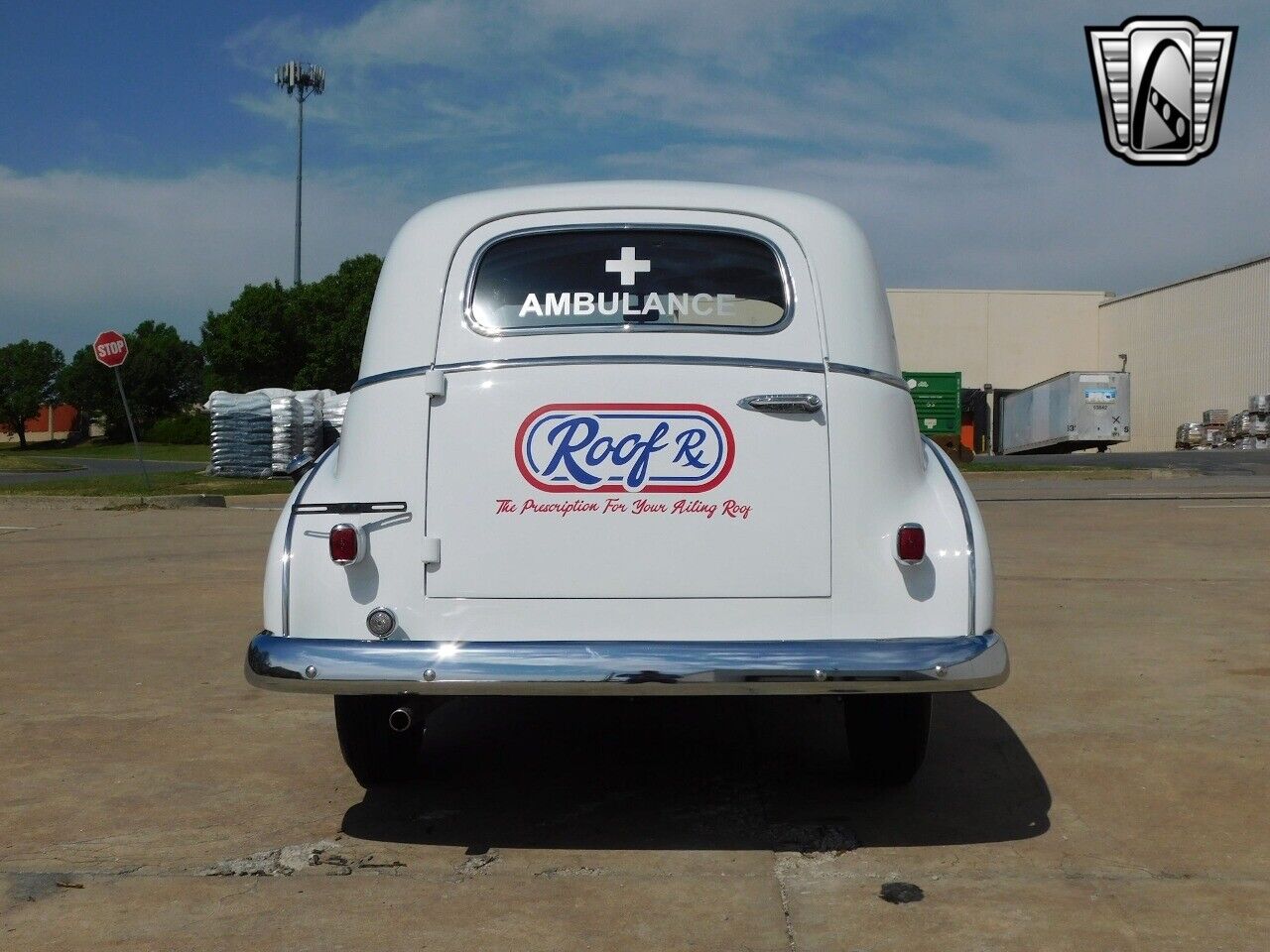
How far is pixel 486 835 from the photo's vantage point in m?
3.86

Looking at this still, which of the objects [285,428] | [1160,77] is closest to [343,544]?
[1160,77]

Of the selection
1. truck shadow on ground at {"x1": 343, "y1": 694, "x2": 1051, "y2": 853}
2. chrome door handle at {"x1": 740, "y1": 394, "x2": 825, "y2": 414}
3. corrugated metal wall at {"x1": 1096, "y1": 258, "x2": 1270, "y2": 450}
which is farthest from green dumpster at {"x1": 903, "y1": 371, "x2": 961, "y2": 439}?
chrome door handle at {"x1": 740, "y1": 394, "x2": 825, "y2": 414}

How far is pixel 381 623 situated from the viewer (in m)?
3.61

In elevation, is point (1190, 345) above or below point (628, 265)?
above

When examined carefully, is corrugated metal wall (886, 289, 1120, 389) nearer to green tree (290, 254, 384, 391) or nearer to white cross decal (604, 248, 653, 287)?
green tree (290, 254, 384, 391)

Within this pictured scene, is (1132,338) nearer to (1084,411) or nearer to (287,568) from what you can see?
(1084,411)

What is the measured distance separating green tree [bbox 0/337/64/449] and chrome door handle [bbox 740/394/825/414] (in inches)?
3736

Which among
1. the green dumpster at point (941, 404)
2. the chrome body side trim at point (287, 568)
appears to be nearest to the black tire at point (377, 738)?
the chrome body side trim at point (287, 568)

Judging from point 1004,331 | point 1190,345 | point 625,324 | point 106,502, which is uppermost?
point 1004,331

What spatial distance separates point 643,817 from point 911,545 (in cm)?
124

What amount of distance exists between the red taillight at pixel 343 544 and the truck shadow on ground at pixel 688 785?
89 cm

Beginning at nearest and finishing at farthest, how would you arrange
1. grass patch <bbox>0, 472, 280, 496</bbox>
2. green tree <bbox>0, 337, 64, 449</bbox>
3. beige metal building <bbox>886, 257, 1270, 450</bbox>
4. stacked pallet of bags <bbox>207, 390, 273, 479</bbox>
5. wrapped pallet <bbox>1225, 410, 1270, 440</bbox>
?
grass patch <bbox>0, 472, 280, 496</bbox> → stacked pallet of bags <bbox>207, 390, 273, 479</bbox> → wrapped pallet <bbox>1225, 410, 1270, 440</bbox> → beige metal building <bbox>886, 257, 1270, 450</bbox> → green tree <bbox>0, 337, 64, 449</bbox>

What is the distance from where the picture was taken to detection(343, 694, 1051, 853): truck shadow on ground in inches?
152

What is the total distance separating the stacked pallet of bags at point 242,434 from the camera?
81.7 feet
